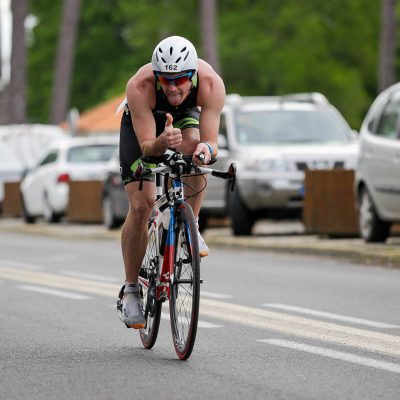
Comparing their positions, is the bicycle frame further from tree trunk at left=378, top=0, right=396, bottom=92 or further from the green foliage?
the green foliage

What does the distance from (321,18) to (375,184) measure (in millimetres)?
45955

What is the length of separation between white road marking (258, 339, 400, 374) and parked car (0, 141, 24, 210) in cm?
2891

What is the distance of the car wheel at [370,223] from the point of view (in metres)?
18.5

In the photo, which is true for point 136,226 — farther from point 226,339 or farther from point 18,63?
point 18,63

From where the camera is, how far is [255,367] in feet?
27.2

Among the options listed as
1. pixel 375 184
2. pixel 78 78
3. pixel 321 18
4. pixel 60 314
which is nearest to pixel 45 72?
pixel 78 78

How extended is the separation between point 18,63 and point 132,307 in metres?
37.7

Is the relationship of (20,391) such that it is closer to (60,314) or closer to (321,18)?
(60,314)

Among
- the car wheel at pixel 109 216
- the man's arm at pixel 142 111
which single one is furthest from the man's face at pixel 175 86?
the car wheel at pixel 109 216

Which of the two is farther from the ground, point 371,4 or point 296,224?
point 371,4

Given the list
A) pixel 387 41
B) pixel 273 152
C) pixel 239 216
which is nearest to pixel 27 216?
pixel 387 41

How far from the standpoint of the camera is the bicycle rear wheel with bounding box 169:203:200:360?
326 inches

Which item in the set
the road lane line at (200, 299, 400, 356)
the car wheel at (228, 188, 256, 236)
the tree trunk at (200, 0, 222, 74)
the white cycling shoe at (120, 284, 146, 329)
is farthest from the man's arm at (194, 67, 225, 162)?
the tree trunk at (200, 0, 222, 74)

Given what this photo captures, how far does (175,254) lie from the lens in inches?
342
